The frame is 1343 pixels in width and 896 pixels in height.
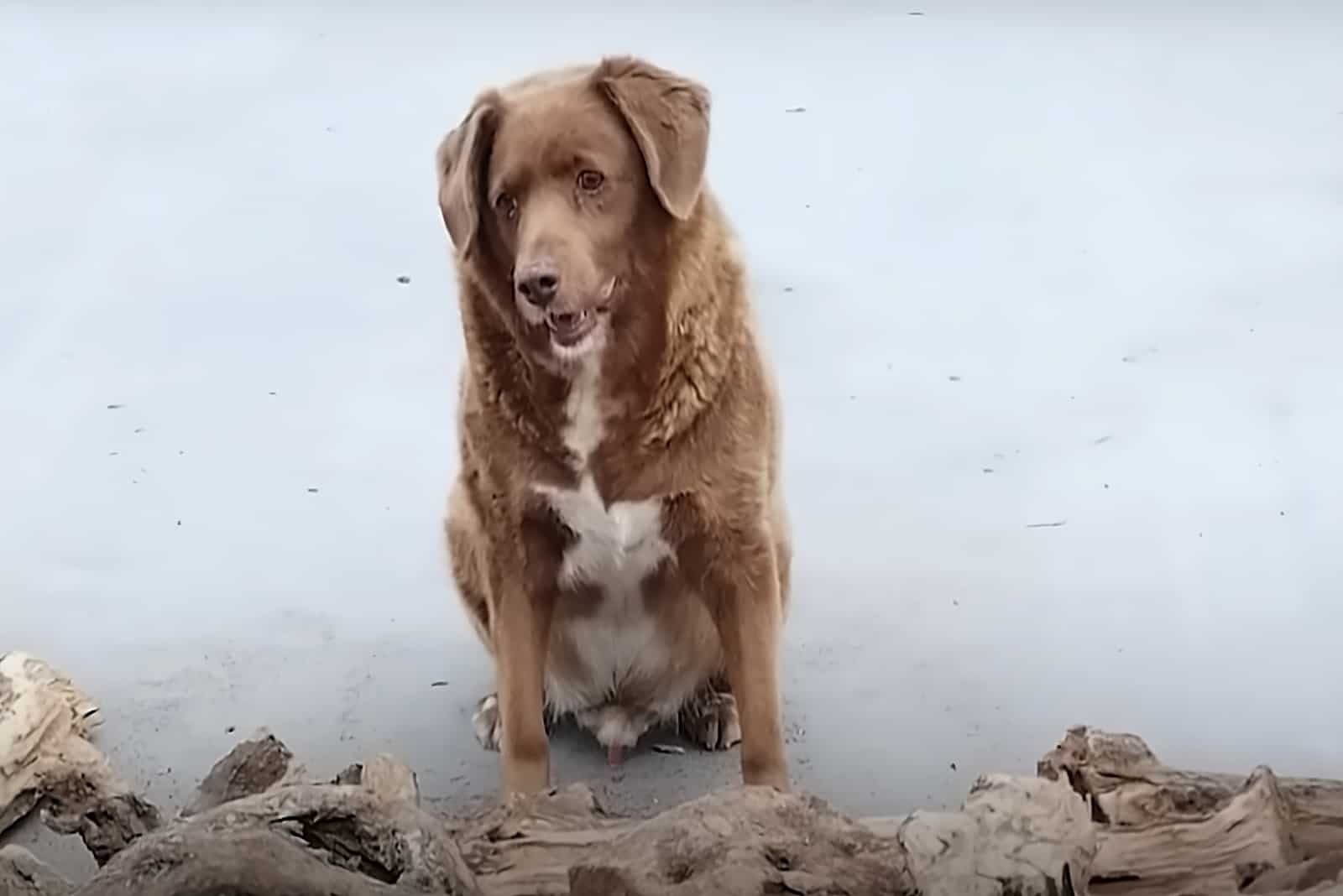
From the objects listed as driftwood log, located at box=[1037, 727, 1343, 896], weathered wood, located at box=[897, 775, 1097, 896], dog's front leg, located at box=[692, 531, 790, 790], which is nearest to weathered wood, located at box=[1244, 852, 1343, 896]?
driftwood log, located at box=[1037, 727, 1343, 896]

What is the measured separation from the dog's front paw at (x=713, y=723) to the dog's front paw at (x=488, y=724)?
0.67ft

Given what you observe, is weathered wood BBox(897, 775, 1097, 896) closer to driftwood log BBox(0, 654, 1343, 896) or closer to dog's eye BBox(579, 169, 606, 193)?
driftwood log BBox(0, 654, 1343, 896)

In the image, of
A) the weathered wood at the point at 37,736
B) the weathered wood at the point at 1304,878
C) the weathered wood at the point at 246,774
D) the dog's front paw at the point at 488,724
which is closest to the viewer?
the weathered wood at the point at 1304,878

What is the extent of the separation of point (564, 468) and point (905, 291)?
4.42 ft

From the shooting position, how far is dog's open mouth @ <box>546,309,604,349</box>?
1599 mm

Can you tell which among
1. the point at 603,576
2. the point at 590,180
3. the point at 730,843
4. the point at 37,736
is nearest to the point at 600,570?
the point at 603,576

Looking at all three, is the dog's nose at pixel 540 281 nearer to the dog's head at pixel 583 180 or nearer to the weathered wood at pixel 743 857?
the dog's head at pixel 583 180

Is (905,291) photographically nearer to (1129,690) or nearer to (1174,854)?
(1129,690)

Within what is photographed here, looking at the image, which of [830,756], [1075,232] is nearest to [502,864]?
[830,756]

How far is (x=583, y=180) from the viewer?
160cm

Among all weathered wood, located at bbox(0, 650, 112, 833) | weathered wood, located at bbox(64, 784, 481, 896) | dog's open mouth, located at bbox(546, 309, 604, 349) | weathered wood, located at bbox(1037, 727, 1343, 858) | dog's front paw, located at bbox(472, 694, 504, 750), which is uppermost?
dog's open mouth, located at bbox(546, 309, 604, 349)

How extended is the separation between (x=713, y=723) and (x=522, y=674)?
0.26 metres

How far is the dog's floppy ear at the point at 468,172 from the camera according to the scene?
1.61 m

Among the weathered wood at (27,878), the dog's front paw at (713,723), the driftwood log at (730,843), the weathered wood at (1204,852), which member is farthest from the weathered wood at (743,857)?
the dog's front paw at (713,723)
